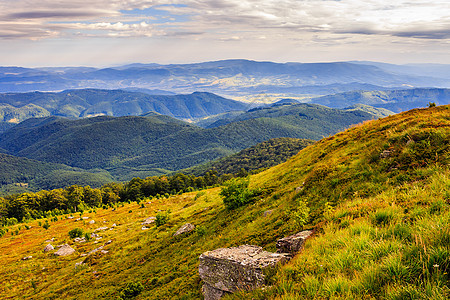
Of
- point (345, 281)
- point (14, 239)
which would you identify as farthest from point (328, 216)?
point (14, 239)

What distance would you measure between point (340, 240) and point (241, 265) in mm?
3989

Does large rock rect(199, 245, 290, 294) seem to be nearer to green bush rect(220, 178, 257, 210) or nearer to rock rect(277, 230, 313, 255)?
rock rect(277, 230, 313, 255)

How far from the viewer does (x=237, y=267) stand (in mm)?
9523

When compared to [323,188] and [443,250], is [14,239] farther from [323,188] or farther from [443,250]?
[443,250]

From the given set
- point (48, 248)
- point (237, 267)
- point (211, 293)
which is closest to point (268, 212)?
point (211, 293)

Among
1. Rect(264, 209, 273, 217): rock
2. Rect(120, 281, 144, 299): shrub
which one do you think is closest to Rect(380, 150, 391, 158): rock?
Rect(264, 209, 273, 217): rock

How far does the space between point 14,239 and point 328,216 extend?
64.4m

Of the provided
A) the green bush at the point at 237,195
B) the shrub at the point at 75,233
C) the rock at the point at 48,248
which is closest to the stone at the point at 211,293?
the green bush at the point at 237,195

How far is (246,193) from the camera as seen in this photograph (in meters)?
23.2

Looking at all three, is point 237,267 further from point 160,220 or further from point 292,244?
point 160,220

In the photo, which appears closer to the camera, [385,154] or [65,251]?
[385,154]

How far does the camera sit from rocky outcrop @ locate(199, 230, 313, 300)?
8.76 m

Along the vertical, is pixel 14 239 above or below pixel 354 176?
below

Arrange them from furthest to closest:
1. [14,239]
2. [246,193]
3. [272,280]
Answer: [14,239]
[246,193]
[272,280]
